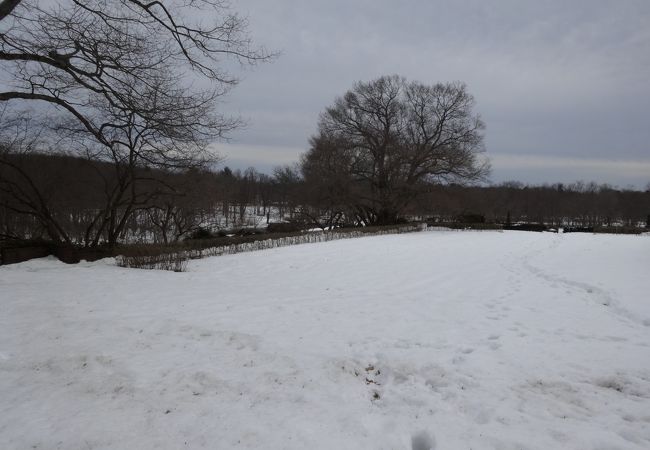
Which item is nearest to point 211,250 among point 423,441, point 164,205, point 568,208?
point 423,441

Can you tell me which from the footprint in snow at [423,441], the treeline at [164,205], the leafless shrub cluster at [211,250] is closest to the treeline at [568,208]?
the treeline at [164,205]

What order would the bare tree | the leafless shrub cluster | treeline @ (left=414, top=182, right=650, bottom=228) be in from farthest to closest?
treeline @ (left=414, top=182, right=650, bottom=228)
the bare tree
the leafless shrub cluster

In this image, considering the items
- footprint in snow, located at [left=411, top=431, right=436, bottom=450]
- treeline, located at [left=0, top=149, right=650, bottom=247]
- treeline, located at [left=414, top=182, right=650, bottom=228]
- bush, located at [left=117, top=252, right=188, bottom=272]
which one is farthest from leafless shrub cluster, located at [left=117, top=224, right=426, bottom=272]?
treeline, located at [left=414, top=182, right=650, bottom=228]

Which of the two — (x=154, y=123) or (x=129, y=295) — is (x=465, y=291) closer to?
(x=129, y=295)

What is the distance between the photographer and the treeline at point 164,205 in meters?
11.9

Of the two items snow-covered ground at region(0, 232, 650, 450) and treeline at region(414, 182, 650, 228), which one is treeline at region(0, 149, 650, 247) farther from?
snow-covered ground at region(0, 232, 650, 450)

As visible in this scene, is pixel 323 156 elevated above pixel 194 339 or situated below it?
above

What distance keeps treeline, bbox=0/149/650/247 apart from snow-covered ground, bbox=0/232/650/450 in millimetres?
4812

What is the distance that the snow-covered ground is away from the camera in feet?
9.39

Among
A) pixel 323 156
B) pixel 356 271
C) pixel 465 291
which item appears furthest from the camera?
pixel 323 156

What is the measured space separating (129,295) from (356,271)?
5434 millimetres

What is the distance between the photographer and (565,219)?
90.1m

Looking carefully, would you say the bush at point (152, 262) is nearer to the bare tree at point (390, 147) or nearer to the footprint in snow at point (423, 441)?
the footprint in snow at point (423, 441)

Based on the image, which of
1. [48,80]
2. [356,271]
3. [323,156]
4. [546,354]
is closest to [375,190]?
[323,156]
